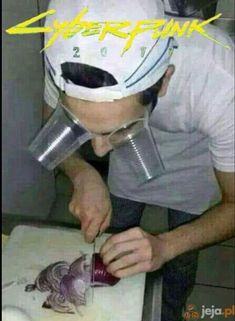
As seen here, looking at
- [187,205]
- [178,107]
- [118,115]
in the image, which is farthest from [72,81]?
[187,205]

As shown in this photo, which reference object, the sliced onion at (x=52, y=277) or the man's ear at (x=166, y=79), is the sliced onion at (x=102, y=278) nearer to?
the sliced onion at (x=52, y=277)

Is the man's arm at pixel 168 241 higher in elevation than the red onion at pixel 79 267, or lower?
higher

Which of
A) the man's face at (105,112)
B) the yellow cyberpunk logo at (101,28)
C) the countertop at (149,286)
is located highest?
the yellow cyberpunk logo at (101,28)

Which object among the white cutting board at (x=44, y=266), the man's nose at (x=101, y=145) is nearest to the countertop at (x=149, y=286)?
the white cutting board at (x=44, y=266)

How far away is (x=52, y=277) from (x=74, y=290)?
29mm

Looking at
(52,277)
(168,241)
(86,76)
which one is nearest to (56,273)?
(52,277)

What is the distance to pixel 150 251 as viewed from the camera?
71cm

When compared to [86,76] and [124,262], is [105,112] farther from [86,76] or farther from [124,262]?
[124,262]

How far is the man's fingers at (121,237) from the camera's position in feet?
2.28

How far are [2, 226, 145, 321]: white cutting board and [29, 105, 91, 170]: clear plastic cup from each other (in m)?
0.08

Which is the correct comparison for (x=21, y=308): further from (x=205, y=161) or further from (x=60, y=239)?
(x=205, y=161)

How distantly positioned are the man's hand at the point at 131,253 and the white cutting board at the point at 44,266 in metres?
0.01

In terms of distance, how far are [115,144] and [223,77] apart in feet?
0.44

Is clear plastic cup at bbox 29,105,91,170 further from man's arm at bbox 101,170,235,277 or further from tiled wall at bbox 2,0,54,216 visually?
man's arm at bbox 101,170,235,277
